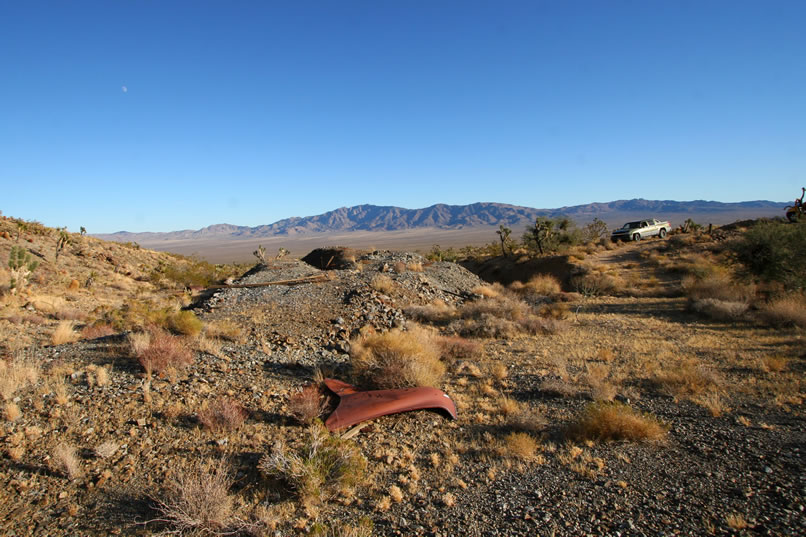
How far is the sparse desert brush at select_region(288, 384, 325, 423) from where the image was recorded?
591 centimetres

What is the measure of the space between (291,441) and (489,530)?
289 centimetres

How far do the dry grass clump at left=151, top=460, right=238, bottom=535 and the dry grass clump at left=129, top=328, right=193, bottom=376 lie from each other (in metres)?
3.38

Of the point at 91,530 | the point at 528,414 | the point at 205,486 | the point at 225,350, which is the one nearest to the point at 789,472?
the point at 528,414

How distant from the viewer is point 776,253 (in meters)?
15.3

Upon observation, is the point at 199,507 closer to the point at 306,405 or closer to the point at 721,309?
the point at 306,405

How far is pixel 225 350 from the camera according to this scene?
8602mm

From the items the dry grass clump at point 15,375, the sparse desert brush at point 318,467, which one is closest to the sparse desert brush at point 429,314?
the sparse desert brush at point 318,467

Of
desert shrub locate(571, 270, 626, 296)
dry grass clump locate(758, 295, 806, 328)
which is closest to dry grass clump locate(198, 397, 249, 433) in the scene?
dry grass clump locate(758, 295, 806, 328)

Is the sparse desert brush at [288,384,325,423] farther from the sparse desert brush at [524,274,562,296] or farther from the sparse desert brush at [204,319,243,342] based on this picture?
the sparse desert brush at [524,274,562,296]

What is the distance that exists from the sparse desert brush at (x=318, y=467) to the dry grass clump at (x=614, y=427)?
124 inches

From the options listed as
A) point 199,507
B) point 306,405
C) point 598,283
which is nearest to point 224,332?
point 306,405

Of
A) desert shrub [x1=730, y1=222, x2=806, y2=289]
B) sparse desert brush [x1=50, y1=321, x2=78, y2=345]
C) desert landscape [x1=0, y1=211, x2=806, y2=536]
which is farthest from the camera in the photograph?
desert shrub [x1=730, y1=222, x2=806, y2=289]

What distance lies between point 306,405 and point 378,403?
1.10 m

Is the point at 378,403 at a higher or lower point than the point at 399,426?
higher
